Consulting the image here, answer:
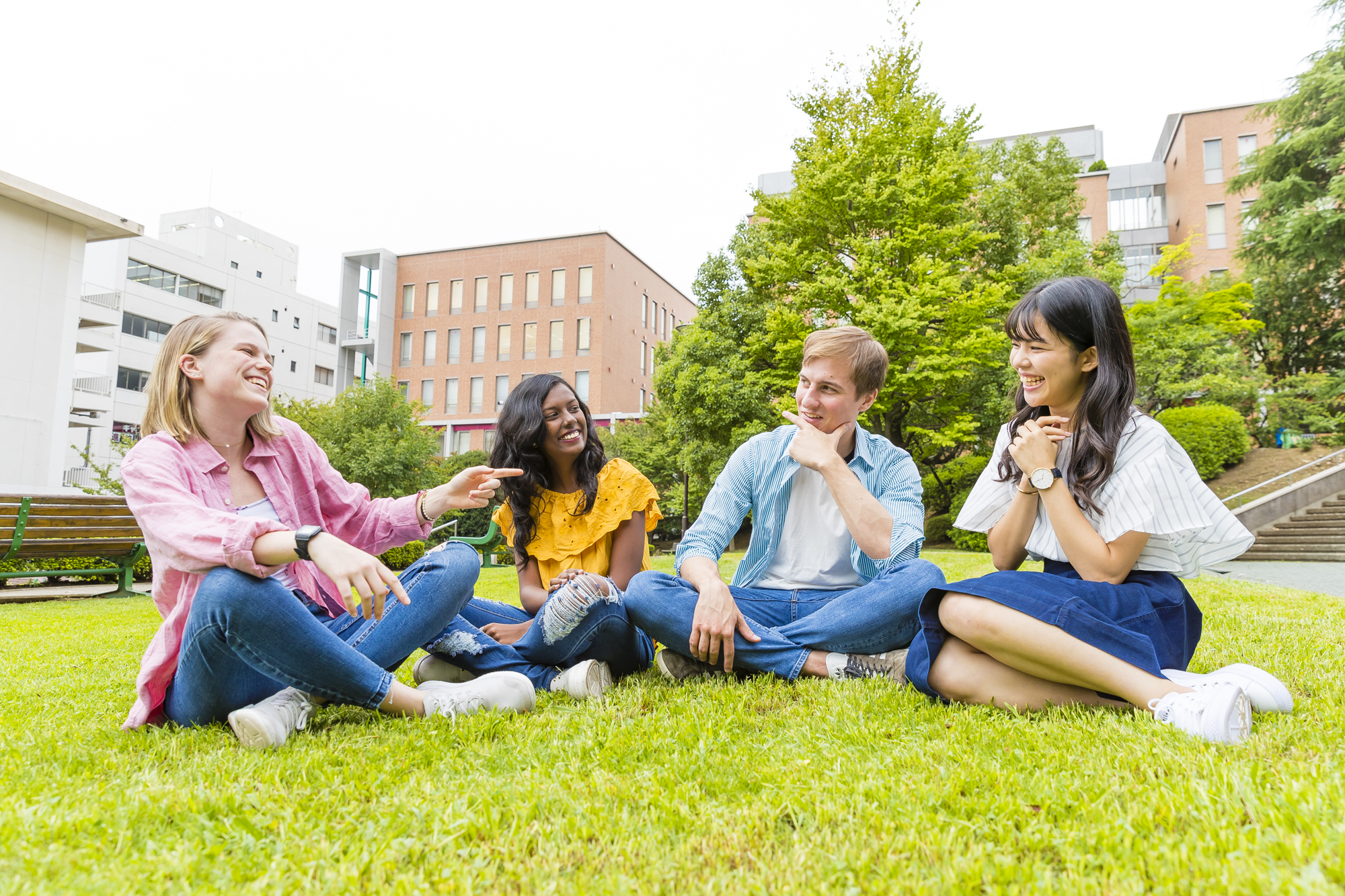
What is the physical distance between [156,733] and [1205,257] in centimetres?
4873

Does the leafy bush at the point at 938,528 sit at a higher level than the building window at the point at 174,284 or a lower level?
lower

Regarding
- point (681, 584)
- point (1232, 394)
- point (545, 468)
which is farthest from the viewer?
point (1232, 394)

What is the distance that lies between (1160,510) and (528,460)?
251 cm

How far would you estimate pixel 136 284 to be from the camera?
146 ft

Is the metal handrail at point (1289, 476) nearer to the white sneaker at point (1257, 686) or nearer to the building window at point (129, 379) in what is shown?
the white sneaker at point (1257, 686)

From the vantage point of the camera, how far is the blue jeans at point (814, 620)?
2963mm

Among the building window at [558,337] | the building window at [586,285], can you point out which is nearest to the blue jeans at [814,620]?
the building window at [558,337]

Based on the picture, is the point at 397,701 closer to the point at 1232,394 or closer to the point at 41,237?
the point at 41,237

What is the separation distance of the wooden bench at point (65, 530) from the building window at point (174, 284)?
4425cm

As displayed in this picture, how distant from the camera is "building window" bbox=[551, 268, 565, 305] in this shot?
46.7 meters

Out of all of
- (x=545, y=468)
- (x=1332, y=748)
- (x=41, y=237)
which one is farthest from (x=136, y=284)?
(x=1332, y=748)

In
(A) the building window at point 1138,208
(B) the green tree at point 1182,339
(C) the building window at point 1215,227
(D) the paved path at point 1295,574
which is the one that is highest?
(A) the building window at point 1138,208

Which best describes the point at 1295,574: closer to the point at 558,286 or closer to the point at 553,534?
the point at 553,534

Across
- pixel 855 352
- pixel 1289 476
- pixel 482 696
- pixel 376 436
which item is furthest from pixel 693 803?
pixel 376 436
